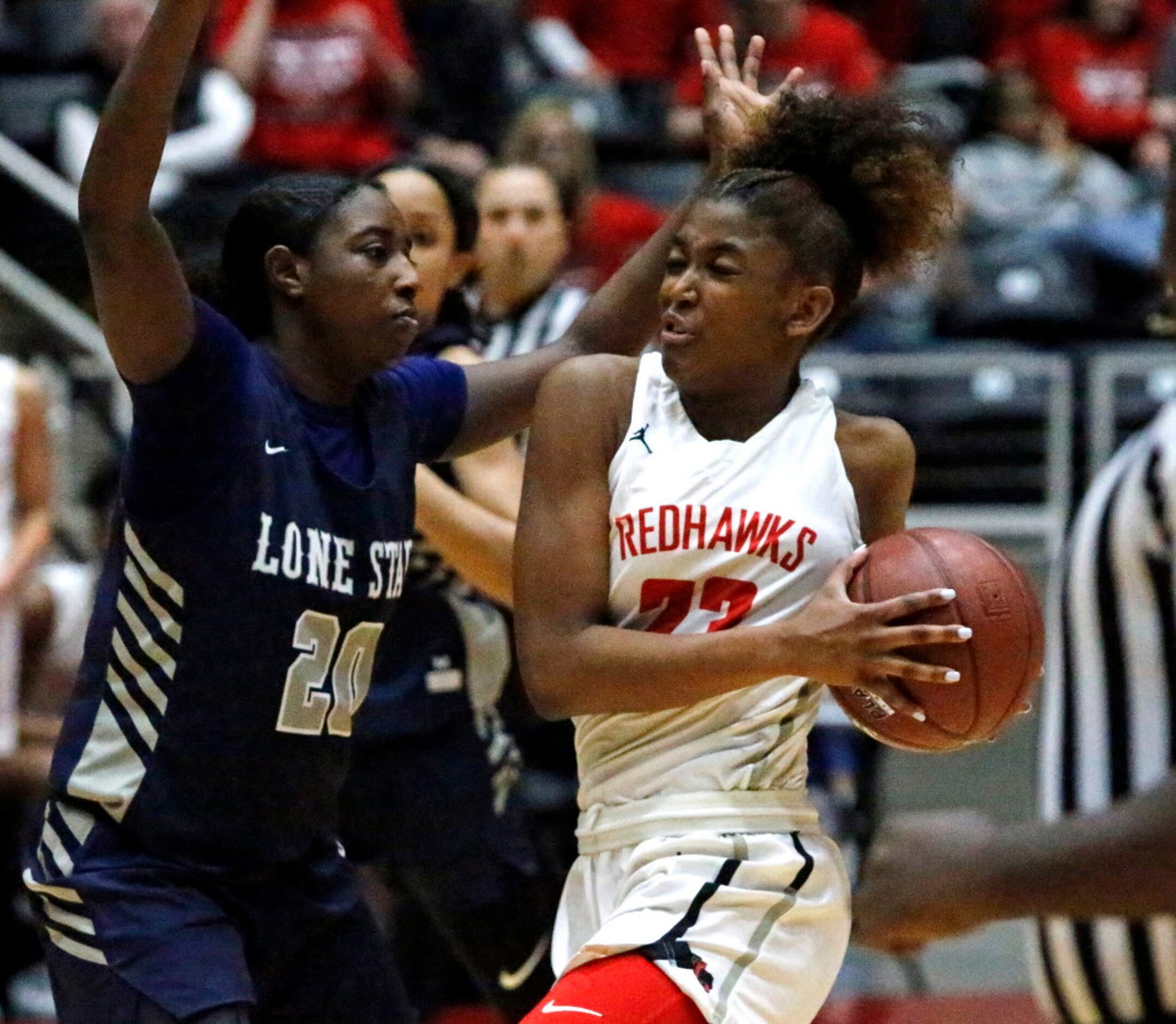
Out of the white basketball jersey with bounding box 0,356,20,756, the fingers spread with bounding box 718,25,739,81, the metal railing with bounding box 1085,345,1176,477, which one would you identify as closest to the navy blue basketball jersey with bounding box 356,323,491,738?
the fingers spread with bounding box 718,25,739,81

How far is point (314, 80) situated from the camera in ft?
28.9

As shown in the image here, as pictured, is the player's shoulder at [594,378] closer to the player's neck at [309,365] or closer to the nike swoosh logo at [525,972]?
the player's neck at [309,365]

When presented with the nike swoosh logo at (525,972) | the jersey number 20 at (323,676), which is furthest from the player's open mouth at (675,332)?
the nike swoosh logo at (525,972)

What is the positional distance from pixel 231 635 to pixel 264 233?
0.64 m

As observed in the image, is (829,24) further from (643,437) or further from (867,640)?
(867,640)

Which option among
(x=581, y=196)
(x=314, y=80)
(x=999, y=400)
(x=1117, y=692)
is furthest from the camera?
(x=314, y=80)

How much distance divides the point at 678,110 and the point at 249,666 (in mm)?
6615

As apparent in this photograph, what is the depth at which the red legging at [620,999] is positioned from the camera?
2943 millimetres

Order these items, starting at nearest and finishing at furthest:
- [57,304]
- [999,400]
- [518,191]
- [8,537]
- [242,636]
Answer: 1. [242,636]
2. [518,191]
3. [8,537]
4. [57,304]
5. [999,400]

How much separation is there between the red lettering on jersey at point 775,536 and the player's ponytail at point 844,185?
1.25 ft

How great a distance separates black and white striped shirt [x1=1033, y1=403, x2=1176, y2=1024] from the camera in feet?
7.77

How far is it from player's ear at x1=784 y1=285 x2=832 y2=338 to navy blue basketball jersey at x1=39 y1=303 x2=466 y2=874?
69 centimetres

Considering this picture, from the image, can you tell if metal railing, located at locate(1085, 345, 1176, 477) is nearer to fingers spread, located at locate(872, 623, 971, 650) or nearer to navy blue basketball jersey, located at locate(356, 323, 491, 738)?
navy blue basketball jersey, located at locate(356, 323, 491, 738)

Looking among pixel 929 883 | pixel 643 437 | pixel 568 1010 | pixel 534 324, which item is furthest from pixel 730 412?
pixel 534 324
